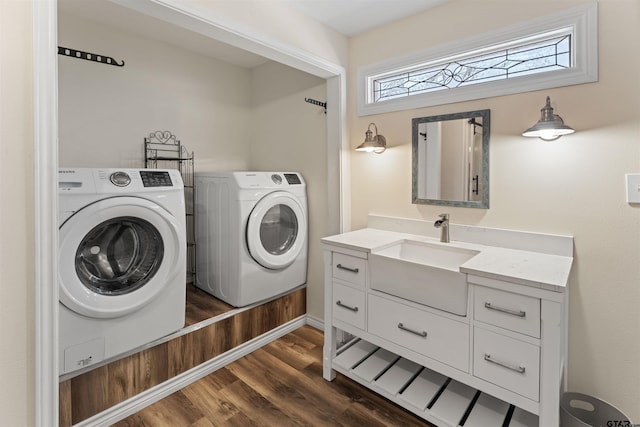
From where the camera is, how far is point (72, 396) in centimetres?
153

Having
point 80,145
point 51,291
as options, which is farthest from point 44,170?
point 80,145

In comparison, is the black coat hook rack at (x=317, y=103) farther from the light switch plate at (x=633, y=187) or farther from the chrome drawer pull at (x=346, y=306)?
the light switch plate at (x=633, y=187)

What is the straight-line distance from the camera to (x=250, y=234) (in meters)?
2.28

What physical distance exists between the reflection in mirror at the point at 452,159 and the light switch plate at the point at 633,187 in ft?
1.94

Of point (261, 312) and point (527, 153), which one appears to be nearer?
point (527, 153)

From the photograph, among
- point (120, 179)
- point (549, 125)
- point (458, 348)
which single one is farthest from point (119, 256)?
point (549, 125)

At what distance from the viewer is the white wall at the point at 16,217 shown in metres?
1.09

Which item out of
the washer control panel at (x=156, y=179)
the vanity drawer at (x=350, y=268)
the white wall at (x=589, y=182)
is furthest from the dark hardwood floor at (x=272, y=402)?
the washer control panel at (x=156, y=179)

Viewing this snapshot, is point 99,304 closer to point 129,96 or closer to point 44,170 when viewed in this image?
point 44,170

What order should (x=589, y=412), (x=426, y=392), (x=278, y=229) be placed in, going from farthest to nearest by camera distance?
(x=278, y=229) → (x=426, y=392) → (x=589, y=412)

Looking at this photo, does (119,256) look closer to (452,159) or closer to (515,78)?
(452,159)

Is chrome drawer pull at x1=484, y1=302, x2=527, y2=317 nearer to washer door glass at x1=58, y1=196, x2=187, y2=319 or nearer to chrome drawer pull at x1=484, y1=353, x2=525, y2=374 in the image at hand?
chrome drawer pull at x1=484, y1=353, x2=525, y2=374

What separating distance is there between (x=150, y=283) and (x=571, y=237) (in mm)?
2218

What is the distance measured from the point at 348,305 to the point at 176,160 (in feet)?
6.15
